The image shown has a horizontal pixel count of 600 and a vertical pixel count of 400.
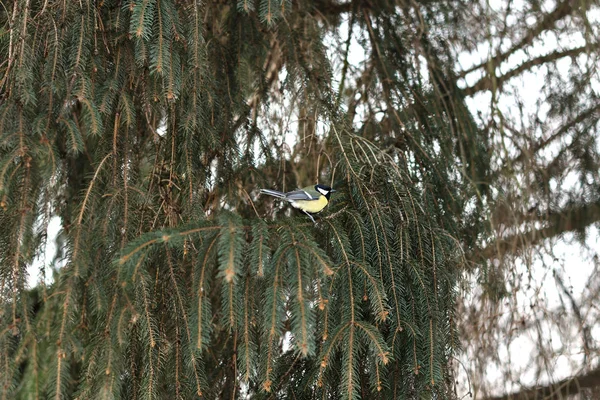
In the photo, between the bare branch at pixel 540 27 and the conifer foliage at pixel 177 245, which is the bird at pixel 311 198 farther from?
the bare branch at pixel 540 27

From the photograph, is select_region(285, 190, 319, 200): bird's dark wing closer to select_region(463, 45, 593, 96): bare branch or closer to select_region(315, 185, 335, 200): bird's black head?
select_region(315, 185, 335, 200): bird's black head

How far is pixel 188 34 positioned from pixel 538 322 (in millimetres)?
1908

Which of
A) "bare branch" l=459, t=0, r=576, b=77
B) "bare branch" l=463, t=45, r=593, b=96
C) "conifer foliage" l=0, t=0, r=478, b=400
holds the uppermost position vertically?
"bare branch" l=459, t=0, r=576, b=77

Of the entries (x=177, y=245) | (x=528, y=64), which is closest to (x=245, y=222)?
(x=177, y=245)

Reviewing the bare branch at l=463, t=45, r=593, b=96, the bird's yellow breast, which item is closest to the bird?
the bird's yellow breast

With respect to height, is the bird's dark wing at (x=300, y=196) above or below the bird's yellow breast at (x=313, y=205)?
above

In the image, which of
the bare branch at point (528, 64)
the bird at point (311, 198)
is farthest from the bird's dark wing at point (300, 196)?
the bare branch at point (528, 64)

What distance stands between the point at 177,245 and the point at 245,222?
245 millimetres

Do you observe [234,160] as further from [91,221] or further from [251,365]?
[251,365]

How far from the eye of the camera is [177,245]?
1.88 m

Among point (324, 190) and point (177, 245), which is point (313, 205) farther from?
point (177, 245)

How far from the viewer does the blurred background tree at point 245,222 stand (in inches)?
76.7

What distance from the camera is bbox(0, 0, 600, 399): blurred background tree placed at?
1949 mm

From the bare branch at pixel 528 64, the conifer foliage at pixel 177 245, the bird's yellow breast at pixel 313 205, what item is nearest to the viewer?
the conifer foliage at pixel 177 245
